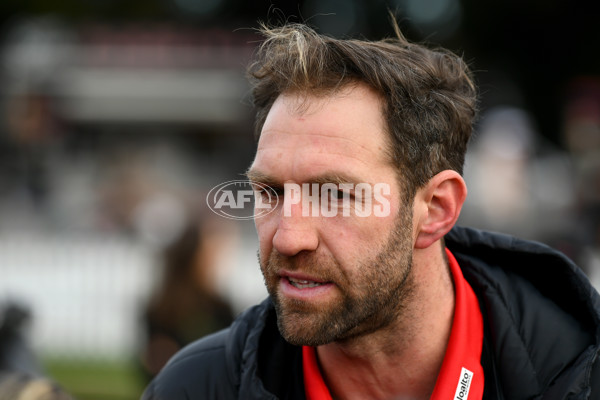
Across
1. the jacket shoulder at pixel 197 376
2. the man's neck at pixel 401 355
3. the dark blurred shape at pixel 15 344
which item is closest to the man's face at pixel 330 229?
→ the man's neck at pixel 401 355

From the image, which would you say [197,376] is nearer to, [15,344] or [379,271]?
[379,271]

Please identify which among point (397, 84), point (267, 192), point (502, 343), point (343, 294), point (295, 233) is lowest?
point (502, 343)

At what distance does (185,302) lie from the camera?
21.1ft

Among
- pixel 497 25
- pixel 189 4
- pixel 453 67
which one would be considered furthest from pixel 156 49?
pixel 453 67

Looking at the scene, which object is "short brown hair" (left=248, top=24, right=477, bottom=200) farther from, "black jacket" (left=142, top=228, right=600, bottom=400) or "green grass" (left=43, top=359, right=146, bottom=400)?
"green grass" (left=43, top=359, right=146, bottom=400)

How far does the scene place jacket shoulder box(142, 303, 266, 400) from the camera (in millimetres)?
2838

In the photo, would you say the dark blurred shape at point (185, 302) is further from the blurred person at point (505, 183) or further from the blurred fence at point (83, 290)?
the blurred person at point (505, 183)

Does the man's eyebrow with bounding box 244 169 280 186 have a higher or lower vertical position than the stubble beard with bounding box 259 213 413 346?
higher

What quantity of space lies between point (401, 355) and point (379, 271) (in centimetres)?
35

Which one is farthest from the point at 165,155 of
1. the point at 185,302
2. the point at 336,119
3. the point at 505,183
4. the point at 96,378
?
the point at 336,119

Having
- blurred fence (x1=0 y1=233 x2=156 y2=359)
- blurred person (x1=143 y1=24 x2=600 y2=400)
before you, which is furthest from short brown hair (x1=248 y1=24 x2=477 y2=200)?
blurred fence (x1=0 y1=233 x2=156 y2=359)

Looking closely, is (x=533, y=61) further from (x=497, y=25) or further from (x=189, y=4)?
(x=189, y=4)

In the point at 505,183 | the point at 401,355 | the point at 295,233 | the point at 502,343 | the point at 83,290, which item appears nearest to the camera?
the point at 295,233

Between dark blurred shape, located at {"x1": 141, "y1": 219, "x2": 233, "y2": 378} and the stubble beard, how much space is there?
3.68 metres
